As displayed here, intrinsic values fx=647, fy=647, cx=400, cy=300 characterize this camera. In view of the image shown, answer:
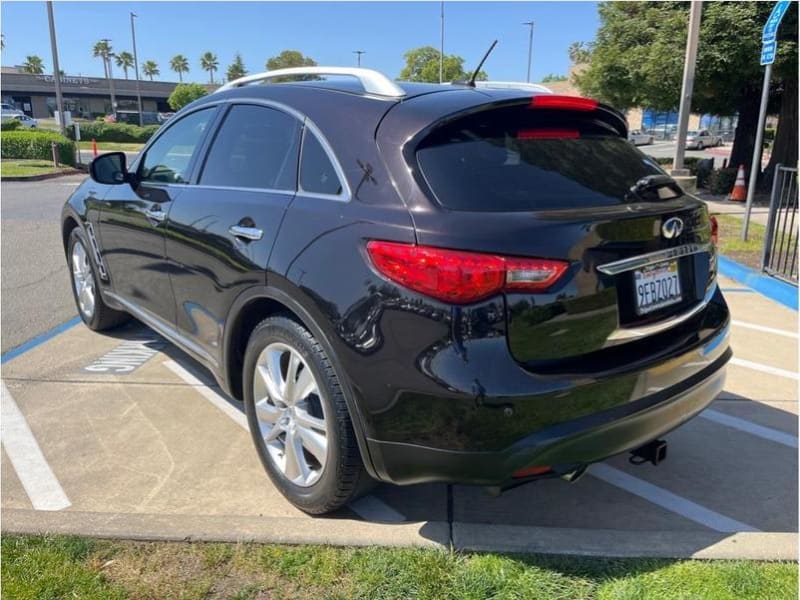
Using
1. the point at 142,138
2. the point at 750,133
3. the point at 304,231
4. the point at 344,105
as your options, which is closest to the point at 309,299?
the point at 304,231

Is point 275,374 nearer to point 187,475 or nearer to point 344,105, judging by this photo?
point 187,475

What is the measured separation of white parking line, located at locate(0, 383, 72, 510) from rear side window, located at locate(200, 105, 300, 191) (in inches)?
67.1

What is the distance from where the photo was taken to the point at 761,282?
274 inches

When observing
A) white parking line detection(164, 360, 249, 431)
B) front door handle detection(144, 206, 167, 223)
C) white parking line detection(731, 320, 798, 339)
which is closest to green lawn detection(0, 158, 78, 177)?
white parking line detection(164, 360, 249, 431)

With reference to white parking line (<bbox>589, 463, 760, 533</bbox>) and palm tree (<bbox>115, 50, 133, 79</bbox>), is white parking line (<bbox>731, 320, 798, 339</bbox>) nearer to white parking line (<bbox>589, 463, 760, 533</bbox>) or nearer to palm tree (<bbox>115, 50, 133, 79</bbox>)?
→ white parking line (<bbox>589, 463, 760, 533</bbox>)

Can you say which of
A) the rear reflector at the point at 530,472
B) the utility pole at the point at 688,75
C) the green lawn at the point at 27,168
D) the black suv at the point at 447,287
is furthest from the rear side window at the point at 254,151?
the green lawn at the point at 27,168

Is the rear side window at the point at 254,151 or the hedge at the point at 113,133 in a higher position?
the rear side window at the point at 254,151

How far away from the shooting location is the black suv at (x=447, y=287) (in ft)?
7.19

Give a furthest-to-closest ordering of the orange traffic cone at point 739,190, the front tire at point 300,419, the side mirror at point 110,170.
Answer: the orange traffic cone at point 739,190, the side mirror at point 110,170, the front tire at point 300,419

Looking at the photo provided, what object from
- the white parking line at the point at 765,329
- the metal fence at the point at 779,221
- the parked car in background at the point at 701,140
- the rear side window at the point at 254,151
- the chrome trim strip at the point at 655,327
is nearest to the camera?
the chrome trim strip at the point at 655,327

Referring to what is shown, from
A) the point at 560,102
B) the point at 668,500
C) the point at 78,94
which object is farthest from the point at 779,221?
the point at 78,94

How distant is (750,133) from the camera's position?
688 inches

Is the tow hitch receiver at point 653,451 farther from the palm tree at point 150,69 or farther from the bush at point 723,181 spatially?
the palm tree at point 150,69

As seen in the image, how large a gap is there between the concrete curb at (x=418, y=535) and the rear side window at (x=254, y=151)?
4.91 feet
